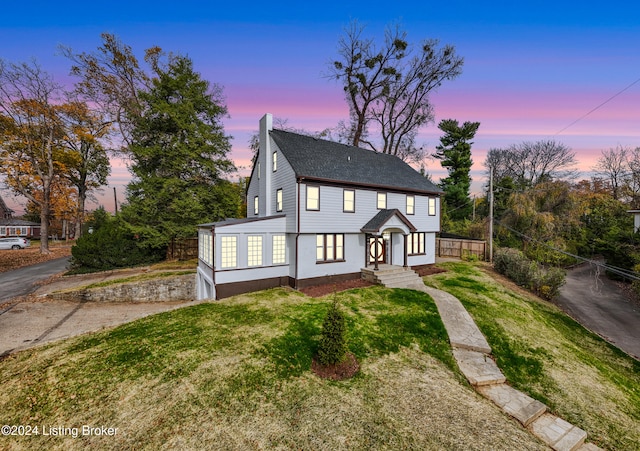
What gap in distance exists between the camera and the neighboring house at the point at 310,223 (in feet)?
40.9

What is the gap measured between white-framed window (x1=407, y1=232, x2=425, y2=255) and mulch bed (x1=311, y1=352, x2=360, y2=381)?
11981mm

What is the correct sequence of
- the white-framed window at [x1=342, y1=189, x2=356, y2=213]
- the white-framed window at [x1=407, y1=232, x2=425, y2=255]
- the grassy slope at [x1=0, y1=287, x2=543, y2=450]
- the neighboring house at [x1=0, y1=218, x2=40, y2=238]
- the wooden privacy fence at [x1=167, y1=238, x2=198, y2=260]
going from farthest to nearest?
the neighboring house at [x1=0, y1=218, x2=40, y2=238] < the wooden privacy fence at [x1=167, y1=238, x2=198, y2=260] < the white-framed window at [x1=407, y1=232, x2=425, y2=255] < the white-framed window at [x1=342, y1=189, x2=356, y2=213] < the grassy slope at [x1=0, y1=287, x2=543, y2=450]

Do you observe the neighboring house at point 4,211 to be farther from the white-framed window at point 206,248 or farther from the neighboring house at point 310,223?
the white-framed window at point 206,248

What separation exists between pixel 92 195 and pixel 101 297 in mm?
29865

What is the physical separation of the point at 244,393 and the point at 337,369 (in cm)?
234


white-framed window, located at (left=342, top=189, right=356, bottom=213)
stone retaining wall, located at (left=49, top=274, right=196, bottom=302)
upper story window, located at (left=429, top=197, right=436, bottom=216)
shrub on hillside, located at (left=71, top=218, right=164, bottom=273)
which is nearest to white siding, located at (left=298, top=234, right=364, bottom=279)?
white-framed window, located at (left=342, top=189, right=356, bottom=213)

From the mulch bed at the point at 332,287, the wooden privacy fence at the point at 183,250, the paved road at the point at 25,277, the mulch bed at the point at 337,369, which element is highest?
the wooden privacy fence at the point at 183,250

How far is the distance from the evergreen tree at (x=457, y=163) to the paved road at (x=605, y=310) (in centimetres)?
1500

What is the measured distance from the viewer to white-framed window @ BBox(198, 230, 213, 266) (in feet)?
41.7

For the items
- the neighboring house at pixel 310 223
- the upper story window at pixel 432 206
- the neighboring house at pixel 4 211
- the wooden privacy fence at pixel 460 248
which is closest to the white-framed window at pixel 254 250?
the neighboring house at pixel 310 223

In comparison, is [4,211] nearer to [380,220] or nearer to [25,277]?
[25,277]

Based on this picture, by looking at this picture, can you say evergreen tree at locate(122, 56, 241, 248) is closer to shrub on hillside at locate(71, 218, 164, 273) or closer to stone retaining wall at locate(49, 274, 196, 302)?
shrub on hillside at locate(71, 218, 164, 273)

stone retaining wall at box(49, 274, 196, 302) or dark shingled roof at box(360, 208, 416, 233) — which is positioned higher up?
dark shingled roof at box(360, 208, 416, 233)

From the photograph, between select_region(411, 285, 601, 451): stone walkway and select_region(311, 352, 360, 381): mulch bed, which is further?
select_region(311, 352, 360, 381): mulch bed
